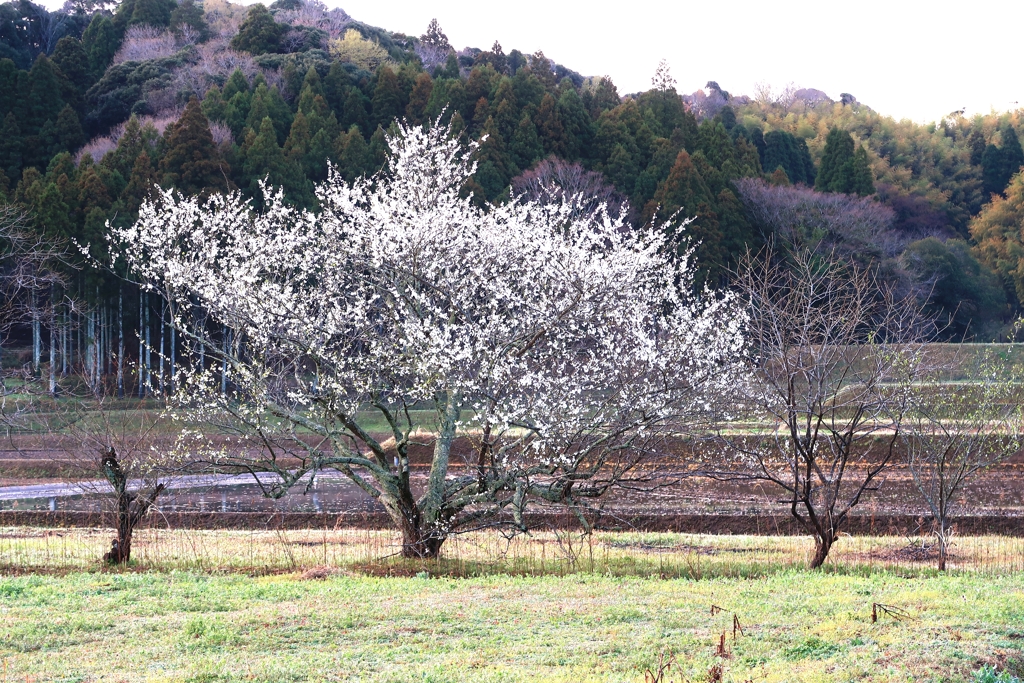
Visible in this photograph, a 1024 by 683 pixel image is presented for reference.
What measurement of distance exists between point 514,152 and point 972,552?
32.7 meters

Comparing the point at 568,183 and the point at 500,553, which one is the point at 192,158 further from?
the point at 500,553

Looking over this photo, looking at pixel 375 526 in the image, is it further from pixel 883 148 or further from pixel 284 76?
pixel 883 148

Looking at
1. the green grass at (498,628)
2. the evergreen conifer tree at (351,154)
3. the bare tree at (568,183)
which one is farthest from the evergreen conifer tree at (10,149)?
the green grass at (498,628)

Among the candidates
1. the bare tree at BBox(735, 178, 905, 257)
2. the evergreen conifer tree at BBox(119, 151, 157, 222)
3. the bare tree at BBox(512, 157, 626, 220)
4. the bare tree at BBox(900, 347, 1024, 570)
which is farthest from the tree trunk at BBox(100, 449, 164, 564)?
the bare tree at BBox(735, 178, 905, 257)

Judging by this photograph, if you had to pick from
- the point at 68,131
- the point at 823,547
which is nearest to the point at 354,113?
the point at 68,131

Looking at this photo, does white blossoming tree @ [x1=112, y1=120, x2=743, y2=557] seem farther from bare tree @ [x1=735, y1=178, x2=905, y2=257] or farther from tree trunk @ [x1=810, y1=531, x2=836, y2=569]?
bare tree @ [x1=735, y1=178, x2=905, y2=257]

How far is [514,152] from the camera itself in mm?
41344

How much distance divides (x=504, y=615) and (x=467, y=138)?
3593 centimetres

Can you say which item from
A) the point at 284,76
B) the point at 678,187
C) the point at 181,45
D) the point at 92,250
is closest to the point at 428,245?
the point at 92,250

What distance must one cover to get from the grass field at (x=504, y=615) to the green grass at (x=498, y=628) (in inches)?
0.8

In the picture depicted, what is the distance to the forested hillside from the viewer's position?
33.7m

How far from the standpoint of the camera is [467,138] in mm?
41531

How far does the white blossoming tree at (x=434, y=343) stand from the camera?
10.6m

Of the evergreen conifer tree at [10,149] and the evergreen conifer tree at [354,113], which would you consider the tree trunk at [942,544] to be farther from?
the evergreen conifer tree at [354,113]
